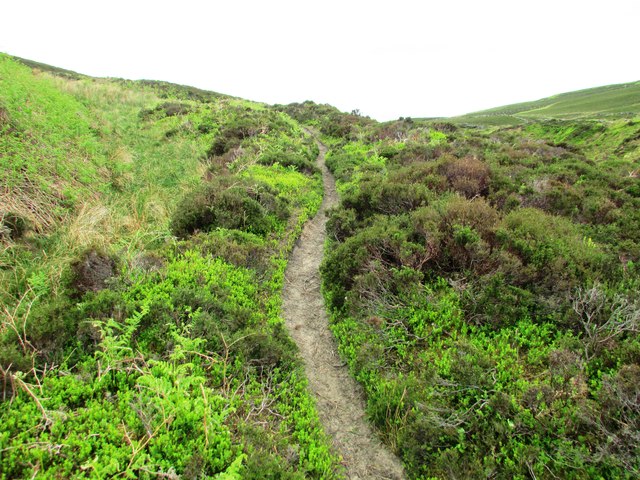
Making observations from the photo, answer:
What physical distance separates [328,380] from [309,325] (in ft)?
5.14

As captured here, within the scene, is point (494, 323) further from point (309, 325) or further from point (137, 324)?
point (137, 324)

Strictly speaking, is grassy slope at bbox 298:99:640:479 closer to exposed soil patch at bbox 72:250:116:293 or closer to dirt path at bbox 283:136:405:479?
dirt path at bbox 283:136:405:479

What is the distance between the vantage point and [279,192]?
12109 millimetres

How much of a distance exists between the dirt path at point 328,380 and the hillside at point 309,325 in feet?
0.13

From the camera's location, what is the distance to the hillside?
3576 mm

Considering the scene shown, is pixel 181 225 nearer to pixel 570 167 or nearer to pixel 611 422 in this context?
pixel 611 422

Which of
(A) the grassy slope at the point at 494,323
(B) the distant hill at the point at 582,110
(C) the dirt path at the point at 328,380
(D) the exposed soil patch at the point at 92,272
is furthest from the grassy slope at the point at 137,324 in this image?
(B) the distant hill at the point at 582,110

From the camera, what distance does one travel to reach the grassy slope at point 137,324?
3309 mm

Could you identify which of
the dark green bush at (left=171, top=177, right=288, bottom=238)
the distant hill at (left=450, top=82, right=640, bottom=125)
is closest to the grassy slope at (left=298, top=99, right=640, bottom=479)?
the dark green bush at (left=171, top=177, right=288, bottom=238)

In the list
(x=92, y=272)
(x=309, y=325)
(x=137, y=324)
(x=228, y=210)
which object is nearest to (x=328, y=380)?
(x=309, y=325)

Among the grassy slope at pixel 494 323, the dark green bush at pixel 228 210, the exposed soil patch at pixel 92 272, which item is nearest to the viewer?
the grassy slope at pixel 494 323

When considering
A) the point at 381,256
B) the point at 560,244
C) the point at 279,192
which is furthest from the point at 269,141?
the point at 560,244

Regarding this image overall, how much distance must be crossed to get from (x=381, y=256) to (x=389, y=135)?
55.8 feet

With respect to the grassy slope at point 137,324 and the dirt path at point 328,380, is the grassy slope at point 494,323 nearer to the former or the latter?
the dirt path at point 328,380
